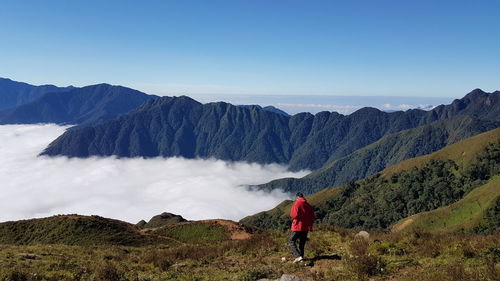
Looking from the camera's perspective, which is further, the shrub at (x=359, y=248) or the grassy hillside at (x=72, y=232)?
the grassy hillside at (x=72, y=232)

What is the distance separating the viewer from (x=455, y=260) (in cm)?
1702

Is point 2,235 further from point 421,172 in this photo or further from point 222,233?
point 421,172

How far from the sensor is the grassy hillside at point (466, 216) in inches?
3851

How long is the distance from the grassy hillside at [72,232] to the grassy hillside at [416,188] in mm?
104485

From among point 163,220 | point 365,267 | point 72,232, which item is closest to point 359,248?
point 365,267

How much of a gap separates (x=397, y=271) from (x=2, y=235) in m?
56.3

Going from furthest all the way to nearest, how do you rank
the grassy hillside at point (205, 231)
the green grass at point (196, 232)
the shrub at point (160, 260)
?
the green grass at point (196, 232)
the grassy hillside at point (205, 231)
the shrub at point (160, 260)

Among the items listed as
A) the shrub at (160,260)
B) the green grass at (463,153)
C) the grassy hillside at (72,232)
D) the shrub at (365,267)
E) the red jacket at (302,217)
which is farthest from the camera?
the green grass at (463,153)

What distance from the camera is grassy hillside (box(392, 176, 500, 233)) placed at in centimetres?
9781

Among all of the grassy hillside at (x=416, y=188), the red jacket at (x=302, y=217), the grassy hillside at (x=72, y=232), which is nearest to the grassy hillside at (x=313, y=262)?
the red jacket at (x=302, y=217)

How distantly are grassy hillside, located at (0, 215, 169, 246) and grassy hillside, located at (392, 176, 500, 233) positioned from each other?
6864 cm

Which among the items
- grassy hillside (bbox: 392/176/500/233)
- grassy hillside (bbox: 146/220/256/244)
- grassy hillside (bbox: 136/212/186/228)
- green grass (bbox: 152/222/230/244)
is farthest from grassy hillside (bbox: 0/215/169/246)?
grassy hillside (bbox: 392/176/500/233)

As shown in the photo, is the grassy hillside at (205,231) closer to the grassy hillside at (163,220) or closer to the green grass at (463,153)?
the grassy hillside at (163,220)

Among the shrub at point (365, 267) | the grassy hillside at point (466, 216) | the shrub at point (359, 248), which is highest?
the shrub at point (365, 267)
